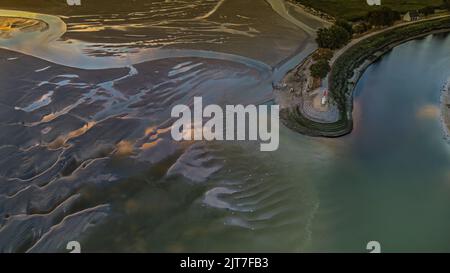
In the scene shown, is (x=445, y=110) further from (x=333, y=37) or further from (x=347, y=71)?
(x=333, y=37)

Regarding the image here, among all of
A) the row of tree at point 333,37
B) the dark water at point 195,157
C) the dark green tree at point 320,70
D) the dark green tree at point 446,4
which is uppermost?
the dark green tree at point 446,4

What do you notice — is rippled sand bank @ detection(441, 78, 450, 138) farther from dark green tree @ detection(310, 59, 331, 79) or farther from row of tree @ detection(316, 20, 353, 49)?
row of tree @ detection(316, 20, 353, 49)

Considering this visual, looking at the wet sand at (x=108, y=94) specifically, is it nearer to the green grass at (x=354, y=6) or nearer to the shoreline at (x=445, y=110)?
the green grass at (x=354, y=6)

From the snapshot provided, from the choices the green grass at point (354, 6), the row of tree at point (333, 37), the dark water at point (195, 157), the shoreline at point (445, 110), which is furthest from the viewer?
the green grass at point (354, 6)

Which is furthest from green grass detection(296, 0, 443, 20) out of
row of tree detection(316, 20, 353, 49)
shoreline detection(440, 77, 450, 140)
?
shoreline detection(440, 77, 450, 140)

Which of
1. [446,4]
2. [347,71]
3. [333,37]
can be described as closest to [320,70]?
[347,71]

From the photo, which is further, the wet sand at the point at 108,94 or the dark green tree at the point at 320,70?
the dark green tree at the point at 320,70

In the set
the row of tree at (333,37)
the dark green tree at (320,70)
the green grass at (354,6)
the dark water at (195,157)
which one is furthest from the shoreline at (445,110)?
the green grass at (354,6)
